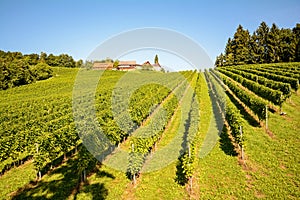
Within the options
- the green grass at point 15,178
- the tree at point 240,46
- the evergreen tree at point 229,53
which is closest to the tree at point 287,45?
the tree at point 240,46

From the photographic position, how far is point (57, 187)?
10.7m

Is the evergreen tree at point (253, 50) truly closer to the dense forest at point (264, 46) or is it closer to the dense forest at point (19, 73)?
the dense forest at point (264, 46)

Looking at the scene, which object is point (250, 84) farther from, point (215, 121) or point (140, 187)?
point (140, 187)

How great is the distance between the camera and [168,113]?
20797 mm

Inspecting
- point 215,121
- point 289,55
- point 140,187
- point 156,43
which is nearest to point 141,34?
point 156,43

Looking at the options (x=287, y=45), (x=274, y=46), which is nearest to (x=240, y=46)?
(x=274, y=46)

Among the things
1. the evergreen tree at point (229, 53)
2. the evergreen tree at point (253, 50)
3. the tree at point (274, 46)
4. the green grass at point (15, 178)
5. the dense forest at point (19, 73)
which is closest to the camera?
the green grass at point (15, 178)

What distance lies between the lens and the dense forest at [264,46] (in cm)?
7262

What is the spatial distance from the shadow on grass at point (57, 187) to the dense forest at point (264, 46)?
7630 centimetres

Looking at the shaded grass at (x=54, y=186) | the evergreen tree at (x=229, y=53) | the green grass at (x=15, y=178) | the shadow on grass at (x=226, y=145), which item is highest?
the evergreen tree at (x=229, y=53)

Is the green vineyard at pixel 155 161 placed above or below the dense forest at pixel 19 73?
below

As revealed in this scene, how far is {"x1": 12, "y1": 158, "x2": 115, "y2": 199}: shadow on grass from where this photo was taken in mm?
10021

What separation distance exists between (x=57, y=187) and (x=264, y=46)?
87635mm

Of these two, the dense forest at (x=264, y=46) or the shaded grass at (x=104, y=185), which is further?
the dense forest at (x=264, y=46)
